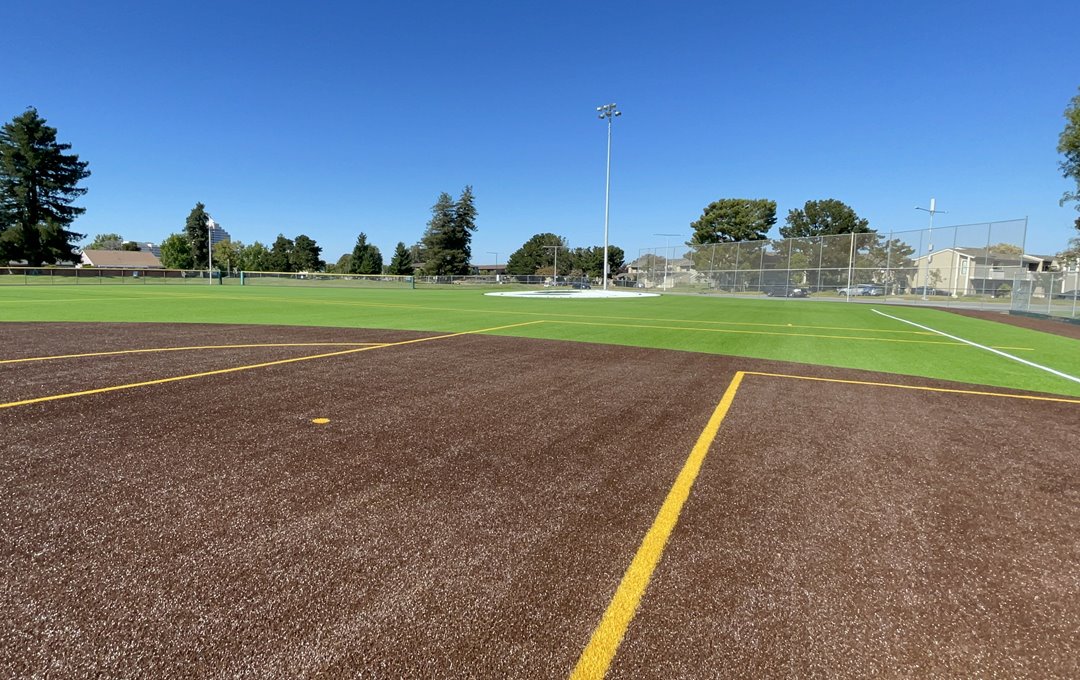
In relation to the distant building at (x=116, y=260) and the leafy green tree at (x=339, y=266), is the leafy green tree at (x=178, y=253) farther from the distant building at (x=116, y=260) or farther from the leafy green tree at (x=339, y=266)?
the leafy green tree at (x=339, y=266)

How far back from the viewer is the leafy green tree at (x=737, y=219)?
78625 millimetres

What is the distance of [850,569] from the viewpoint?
8.75 feet

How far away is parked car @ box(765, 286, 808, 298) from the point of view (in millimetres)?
40900

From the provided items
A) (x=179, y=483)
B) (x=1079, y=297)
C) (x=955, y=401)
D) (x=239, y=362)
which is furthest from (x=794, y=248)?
(x=179, y=483)

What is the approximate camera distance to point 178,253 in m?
106

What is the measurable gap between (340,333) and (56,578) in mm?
10166

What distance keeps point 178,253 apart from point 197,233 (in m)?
5.53

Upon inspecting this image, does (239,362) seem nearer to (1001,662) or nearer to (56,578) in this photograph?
(56,578)

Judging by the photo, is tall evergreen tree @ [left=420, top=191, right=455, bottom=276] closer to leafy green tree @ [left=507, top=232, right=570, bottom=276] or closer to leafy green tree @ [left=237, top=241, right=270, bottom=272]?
leafy green tree @ [left=507, top=232, right=570, bottom=276]

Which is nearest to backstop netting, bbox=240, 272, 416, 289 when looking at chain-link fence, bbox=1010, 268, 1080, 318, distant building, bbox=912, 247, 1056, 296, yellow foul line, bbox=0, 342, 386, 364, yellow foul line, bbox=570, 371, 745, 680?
distant building, bbox=912, 247, 1056, 296

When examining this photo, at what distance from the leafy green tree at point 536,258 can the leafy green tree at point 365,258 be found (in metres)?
34.8

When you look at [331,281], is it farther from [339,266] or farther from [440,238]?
[339,266]

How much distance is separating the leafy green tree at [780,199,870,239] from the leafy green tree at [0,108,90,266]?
105578mm

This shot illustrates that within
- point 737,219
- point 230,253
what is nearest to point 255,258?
point 230,253
